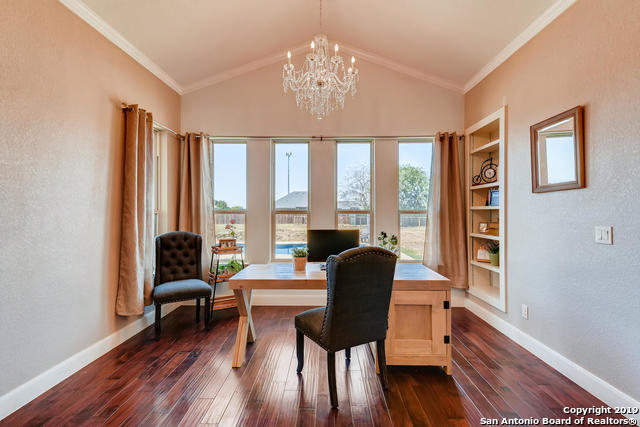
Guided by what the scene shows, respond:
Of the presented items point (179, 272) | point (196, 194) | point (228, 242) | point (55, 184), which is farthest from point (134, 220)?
point (228, 242)

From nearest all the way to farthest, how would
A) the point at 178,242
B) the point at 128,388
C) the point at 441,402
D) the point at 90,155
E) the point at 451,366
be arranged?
the point at 441,402
the point at 128,388
the point at 451,366
the point at 90,155
the point at 178,242

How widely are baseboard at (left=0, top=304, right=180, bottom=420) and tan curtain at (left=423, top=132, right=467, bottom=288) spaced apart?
351cm

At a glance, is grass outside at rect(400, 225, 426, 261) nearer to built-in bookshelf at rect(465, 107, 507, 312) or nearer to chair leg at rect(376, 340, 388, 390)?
built-in bookshelf at rect(465, 107, 507, 312)

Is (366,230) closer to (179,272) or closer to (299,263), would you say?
(299,263)

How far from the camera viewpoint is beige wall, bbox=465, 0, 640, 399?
5.82 ft

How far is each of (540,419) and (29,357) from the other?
3.31m

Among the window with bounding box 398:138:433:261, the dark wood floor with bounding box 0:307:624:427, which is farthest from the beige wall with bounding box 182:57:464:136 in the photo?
the dark wood floor with bounding box 0:307:624:427

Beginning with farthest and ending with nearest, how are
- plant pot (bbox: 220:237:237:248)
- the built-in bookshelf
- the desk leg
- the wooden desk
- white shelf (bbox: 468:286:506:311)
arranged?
plant pot (bbox: 220:237:237:248) < the built-in bookshelf < white shelf (bbox: 468:286:506:311) < the desk leg < the wooden desk

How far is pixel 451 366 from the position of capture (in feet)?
7.33

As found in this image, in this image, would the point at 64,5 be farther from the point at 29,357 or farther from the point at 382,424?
the point at 382,424

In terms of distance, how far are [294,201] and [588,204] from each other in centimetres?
307

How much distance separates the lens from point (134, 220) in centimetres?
276

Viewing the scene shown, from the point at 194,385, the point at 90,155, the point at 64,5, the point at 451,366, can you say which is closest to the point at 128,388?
the point at 194,385

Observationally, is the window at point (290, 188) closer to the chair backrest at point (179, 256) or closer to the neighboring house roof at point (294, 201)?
the neighboring house roof at point (294, 201)
